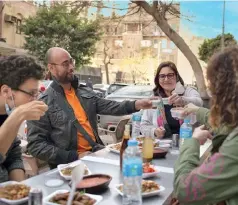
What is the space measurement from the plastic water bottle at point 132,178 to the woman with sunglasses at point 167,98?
1735 millimetres

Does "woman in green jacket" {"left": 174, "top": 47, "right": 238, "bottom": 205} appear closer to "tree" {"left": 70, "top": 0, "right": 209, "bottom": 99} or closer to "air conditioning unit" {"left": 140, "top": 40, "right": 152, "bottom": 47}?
"tree" {"left": 70, "top": 0, "right": 209, "bottom": 99}

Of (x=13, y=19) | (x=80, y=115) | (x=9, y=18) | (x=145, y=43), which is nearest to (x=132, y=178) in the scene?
(x=80, y=115)

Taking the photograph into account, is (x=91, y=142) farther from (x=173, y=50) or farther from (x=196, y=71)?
(x=173, y=50)

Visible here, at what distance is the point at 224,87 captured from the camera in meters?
1.41

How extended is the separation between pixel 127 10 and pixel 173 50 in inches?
1221

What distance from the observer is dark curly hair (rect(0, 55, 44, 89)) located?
2.01m

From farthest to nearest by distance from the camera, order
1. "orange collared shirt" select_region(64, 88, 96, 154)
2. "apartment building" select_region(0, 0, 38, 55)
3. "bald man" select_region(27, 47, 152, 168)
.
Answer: "apartment building" select_region(0, 0, 38, 55)
"orange collared shirt" select_region(64, 88, 96, 154)
"bald man" select_region(27, 47, 152, 168)

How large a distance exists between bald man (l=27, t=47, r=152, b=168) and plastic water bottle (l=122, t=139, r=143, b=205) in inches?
52.6

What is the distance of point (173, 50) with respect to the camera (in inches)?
1495

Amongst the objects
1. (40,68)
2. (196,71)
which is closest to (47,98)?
(40,68)

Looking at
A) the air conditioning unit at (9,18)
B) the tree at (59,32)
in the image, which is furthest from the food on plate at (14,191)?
the air conditioning unit at (9,18)

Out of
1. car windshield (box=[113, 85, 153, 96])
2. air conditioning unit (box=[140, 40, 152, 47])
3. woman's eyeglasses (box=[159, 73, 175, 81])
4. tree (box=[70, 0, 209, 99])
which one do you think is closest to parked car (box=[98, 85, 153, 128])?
car windshield (box=[113, 85, 153, 96])

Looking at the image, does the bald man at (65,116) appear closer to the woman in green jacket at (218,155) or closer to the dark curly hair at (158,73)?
the dark curly hair at (158,73)

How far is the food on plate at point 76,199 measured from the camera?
1534 millimetres
